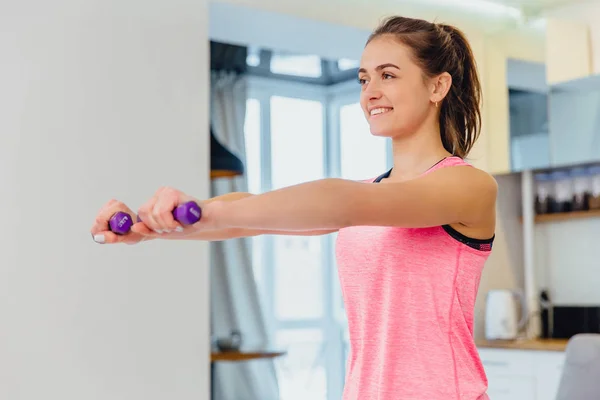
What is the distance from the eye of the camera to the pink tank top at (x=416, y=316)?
1.18 metres

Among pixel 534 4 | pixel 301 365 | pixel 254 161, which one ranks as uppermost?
pixel 534 4

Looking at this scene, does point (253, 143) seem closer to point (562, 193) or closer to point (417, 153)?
point (562, 193)

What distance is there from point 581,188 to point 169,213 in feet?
13.5

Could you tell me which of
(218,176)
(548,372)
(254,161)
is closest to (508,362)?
(548,372)

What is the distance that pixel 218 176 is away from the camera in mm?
4812

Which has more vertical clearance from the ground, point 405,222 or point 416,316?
point 405,222

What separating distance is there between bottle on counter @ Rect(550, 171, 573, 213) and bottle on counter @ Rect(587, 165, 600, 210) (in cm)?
13

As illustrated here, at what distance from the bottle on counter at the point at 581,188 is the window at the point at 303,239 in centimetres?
210

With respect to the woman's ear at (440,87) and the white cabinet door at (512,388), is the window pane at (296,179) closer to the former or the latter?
the white cabinet door at (512,388)

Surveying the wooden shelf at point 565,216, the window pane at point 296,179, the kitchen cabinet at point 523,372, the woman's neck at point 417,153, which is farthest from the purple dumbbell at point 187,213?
the window pane at point 296,179

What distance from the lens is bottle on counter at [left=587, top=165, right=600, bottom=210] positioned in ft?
15.1

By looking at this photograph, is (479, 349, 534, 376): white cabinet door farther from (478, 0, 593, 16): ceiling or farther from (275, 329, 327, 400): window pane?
(275, 329, 327, 400): window pane

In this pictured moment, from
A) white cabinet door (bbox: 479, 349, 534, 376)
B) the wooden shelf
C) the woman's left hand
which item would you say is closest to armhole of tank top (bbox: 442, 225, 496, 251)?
the woman's left hand

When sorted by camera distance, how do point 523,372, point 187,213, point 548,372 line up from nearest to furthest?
point 187,213 < point 548,372 < point 523,372
